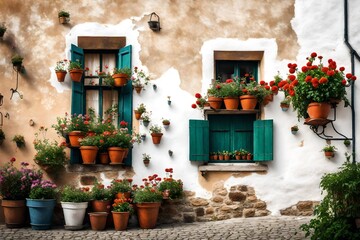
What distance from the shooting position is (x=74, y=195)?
974 centimetres

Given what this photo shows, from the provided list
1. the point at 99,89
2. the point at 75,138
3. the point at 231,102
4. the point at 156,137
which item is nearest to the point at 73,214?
the point at 75,138

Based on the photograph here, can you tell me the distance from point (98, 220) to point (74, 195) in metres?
0.59

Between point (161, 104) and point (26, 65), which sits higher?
point (26, 65)

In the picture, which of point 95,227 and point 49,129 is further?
point 49,129

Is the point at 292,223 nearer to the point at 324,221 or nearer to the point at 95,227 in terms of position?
the point at 324,221

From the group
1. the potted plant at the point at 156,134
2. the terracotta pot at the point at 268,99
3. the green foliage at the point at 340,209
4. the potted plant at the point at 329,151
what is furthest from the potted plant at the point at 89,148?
the potted plant at the point at 329,151

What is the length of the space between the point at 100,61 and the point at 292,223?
4580 millimetres

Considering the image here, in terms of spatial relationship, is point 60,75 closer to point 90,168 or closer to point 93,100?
point 93,100

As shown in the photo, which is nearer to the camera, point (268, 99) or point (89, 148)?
point (89, 148)

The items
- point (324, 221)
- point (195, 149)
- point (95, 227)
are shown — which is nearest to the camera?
point (324, 221)

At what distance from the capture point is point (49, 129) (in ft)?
34.6

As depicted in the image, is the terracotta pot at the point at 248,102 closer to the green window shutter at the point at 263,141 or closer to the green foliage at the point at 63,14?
the green window shutter at the point at 263,141

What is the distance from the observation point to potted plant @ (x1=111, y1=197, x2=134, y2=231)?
955 centimetres

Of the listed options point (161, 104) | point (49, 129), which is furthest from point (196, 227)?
point (49, 129)
